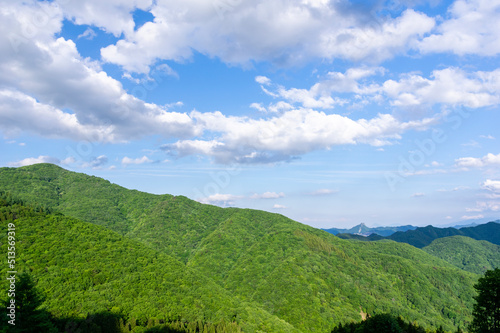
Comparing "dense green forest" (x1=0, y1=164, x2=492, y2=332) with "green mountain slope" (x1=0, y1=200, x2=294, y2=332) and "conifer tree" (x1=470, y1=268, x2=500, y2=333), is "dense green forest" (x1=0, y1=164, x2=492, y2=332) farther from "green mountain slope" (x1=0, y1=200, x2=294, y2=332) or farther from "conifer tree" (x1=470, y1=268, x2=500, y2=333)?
"conifer tree" (x1=470, y1=268, x2=500, y2=333)

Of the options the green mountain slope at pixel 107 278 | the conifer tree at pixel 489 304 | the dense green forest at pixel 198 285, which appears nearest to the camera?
the conifer tree at pixel 489 304

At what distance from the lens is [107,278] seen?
93.2 metres

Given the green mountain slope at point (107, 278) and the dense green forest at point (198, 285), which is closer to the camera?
the green mountain slope at point (107, 278)

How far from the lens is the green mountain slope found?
3231 inches

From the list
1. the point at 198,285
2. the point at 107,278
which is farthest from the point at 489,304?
the point at 107,278

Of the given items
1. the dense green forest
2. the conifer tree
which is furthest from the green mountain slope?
the conifer tree

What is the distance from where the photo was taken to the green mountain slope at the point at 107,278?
82.1 metres

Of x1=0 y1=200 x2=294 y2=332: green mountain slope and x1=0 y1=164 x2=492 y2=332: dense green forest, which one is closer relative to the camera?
x1=0 y1=200 x2=294 y2=332: green mountain slope

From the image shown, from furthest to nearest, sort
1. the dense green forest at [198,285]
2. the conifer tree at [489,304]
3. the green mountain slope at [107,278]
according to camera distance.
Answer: the dense green forest at [198,285], the green mountain slope at [107,278], the conifer tree at [489,304]

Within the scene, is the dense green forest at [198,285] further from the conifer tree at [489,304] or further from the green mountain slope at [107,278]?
the conifer tree at [489,304]

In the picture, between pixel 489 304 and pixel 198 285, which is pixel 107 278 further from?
pixel 489 304

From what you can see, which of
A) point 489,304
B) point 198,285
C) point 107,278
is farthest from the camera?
point 198,285

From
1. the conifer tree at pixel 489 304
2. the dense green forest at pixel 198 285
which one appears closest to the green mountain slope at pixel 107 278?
the dense green forest at pixel 198 285

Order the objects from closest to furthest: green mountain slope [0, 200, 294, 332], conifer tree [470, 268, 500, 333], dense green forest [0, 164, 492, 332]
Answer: conifer tree [470, 268, 500, 333]
green mountain slope [0, 200, 294, 332]
dense green forest [0, 164, 492, 332]
